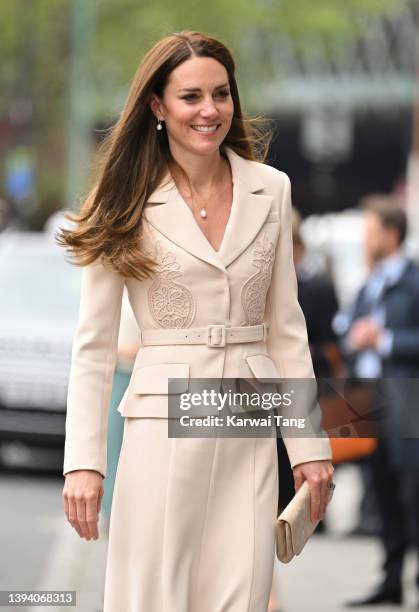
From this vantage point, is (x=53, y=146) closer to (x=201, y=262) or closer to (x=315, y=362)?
(x=315, y=362)

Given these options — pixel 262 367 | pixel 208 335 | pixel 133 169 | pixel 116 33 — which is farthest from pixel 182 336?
pixel 116 33

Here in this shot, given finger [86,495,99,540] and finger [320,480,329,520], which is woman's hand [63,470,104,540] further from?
finger [320,480,329,520]

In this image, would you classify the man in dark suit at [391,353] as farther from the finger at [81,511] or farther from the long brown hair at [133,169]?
the finger at [81,511]

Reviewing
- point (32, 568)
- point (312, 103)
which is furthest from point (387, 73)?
point (32, 568)

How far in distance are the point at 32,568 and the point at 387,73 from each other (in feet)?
225

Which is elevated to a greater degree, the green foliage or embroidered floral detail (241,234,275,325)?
the green foliage

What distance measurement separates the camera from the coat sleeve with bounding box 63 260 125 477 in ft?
14.7

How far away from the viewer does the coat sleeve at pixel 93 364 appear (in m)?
4.49

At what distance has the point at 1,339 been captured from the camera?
43.9ft

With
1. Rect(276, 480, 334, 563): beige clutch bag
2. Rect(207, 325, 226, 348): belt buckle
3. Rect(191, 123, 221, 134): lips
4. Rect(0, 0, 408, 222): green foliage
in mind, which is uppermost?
Rect(0, 0, 408, 222): green foliage

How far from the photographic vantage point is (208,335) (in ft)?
14.7

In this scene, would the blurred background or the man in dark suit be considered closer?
the man in dark suit

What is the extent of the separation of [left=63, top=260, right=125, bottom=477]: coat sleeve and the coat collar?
0.19 m

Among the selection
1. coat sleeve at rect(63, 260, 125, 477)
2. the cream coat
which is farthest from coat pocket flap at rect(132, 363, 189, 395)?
coat sleeve at rect(63, 260, 125, 477)
